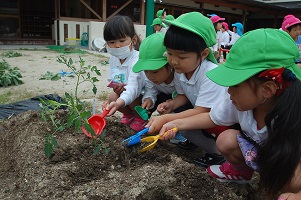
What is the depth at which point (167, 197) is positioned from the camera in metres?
1.25

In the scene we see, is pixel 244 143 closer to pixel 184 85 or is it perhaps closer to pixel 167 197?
pixel 167 197

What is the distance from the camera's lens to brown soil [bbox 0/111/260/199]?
1264mm

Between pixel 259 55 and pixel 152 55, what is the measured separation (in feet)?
2.60

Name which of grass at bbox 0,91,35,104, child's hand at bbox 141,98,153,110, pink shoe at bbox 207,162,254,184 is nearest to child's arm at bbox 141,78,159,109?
child's hand at bbox 141,98,153,110

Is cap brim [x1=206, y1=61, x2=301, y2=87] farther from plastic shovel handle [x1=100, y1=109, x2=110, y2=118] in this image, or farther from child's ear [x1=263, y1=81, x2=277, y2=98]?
plastic shovel handle [x1=100, y1=109, x2=110, y2=118]

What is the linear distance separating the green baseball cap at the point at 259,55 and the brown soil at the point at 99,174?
20.2 inches

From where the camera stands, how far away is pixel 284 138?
3.65ft

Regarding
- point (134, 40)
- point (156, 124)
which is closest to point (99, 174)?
point (156, 124)

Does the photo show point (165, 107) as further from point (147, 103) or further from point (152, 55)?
point (152, 55)

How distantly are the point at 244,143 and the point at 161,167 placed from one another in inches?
16.1

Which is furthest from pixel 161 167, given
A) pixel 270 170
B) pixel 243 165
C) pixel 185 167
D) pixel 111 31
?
pixel 111 31

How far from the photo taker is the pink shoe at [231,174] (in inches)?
57.0

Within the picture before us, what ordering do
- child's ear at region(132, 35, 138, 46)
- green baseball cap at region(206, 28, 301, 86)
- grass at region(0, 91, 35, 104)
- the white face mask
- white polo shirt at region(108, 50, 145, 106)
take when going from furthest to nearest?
grass at region(0, 91, 35, 104) → child's ear at region(132, 35, 138, 46) → the white face mask → white polo shirt at region(108, 50, 145, 106) → green baseball cap at region(206, 28, 301, 86)

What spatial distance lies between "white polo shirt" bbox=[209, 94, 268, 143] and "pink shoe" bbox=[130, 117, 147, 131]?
2.22 feet
